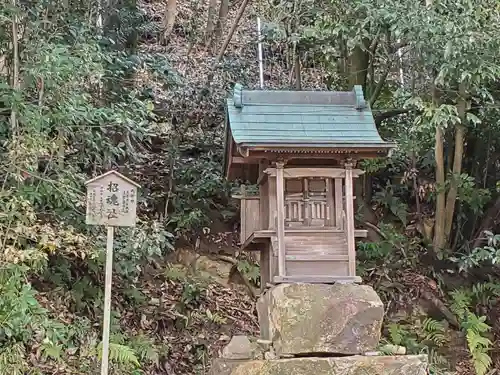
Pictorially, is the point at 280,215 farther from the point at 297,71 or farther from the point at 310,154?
the point at 297,71

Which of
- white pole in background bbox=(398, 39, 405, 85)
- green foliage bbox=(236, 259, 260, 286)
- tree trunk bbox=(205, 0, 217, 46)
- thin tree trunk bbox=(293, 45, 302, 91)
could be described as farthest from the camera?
tree trunk bbox=(205, 0, 217, 46)

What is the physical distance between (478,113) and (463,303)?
2.56 meters

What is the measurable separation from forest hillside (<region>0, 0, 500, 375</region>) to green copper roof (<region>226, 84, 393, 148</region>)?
107 centimetres

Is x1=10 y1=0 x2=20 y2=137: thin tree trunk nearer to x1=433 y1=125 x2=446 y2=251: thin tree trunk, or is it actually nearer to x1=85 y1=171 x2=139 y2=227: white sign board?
x1=85 y1=171 x2=139 y2=227: white sign board

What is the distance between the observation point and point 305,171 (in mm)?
5566

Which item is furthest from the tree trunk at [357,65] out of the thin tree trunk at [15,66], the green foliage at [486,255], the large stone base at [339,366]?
the thin tree trunk at [15,66]

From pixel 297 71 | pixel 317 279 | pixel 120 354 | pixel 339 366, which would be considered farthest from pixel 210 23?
pixel 339 366

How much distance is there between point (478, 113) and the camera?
7.86 m

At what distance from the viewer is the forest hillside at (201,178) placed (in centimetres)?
549

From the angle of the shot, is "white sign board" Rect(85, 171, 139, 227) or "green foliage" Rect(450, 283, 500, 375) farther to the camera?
"green foliage" Rect(450, 283, 500, 375)

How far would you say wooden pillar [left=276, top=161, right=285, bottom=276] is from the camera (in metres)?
5.39

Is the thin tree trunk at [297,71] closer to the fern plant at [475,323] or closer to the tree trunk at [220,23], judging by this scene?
the tree trunk at [220,23]

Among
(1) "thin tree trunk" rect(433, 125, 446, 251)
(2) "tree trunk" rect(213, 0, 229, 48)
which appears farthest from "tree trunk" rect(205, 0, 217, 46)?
(1) "thin tree trunk" rect(433, 125, 446, 251)

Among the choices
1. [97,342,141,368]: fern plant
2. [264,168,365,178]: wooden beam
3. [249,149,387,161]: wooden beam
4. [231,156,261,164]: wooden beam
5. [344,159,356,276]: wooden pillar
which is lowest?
[97,342,141,368]: fern plant
